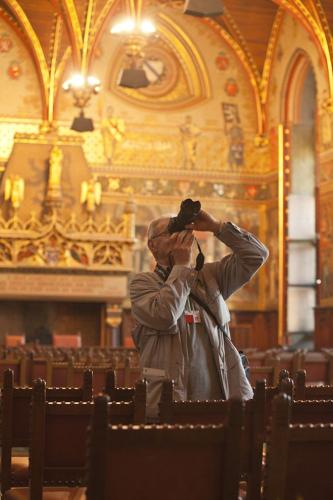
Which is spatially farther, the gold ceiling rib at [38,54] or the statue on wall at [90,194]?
the gold ceiling rib at [38,54]

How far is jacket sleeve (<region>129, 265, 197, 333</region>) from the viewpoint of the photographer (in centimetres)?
539

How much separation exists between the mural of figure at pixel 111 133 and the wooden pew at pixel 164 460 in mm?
21821

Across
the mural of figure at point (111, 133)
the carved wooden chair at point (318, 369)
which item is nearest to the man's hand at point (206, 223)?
the carved wooden chair at point (318, 369)

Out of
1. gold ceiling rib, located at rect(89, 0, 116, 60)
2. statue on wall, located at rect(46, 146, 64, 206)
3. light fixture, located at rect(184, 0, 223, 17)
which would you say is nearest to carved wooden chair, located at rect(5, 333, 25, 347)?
statue on wall, located at rect(46, 146, 64, 206)

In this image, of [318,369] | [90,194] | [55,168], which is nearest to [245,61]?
[90,194]

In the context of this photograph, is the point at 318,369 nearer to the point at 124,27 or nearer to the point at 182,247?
the point at 182,247

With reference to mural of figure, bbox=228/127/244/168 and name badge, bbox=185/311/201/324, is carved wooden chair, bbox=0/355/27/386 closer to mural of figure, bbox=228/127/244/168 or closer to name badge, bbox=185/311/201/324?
name badge, bbox=185/311/201/324

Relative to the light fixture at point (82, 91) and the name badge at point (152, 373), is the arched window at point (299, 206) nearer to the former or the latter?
the light fixture at point (82, 91)

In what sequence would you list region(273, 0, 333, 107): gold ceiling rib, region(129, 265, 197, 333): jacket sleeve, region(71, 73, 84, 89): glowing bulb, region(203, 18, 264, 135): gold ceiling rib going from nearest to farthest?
1. region(129, 265, 197, 333): jacket sleeve
2. region(273, 0, 333, 107): gold ceiling rib
3. region(71, 73, 84, 89): glowing bulb
4. region(203, 18, 264, 135): gold ceiling rib

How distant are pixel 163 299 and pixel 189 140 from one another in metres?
20.3

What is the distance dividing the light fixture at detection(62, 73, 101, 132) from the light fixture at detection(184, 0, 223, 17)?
31.2ft

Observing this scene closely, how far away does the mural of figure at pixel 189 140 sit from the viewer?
2541 centimetres

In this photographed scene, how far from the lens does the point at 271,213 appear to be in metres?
25.2

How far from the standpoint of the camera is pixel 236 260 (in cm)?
566
